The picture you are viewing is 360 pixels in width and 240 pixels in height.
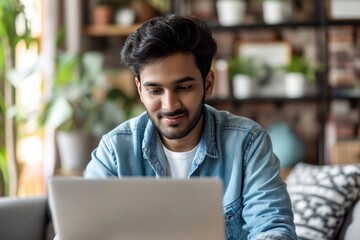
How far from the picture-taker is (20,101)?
13.9 ft

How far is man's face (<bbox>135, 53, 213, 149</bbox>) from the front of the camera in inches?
69.4

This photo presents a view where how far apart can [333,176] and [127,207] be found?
1.29 meters

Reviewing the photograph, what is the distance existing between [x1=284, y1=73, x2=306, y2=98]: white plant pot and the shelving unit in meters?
0.03

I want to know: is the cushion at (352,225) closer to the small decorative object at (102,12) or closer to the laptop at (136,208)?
the laptop at (136,208)

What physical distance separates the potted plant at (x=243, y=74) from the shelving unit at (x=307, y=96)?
0.16 feet

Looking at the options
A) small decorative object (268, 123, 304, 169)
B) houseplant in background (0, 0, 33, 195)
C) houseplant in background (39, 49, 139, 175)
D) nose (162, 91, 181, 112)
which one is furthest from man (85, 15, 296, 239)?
small decorative object (268, 123, 304, 169)

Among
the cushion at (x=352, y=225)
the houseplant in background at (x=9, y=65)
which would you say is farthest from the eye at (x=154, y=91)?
the houseplant in background at (x=9, y=65)

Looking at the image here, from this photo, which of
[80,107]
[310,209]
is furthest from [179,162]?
[80,107]

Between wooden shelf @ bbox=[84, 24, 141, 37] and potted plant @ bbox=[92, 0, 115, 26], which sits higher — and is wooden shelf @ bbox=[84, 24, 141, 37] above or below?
below

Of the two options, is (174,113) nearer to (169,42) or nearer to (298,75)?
(169,42)

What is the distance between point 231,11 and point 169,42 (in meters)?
2.55

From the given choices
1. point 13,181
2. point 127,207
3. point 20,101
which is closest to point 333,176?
point 127,207

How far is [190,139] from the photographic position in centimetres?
191

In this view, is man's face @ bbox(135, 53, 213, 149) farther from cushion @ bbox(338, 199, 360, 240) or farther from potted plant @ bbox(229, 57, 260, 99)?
potted plant @ bbox(229, 57, 260, 99)
